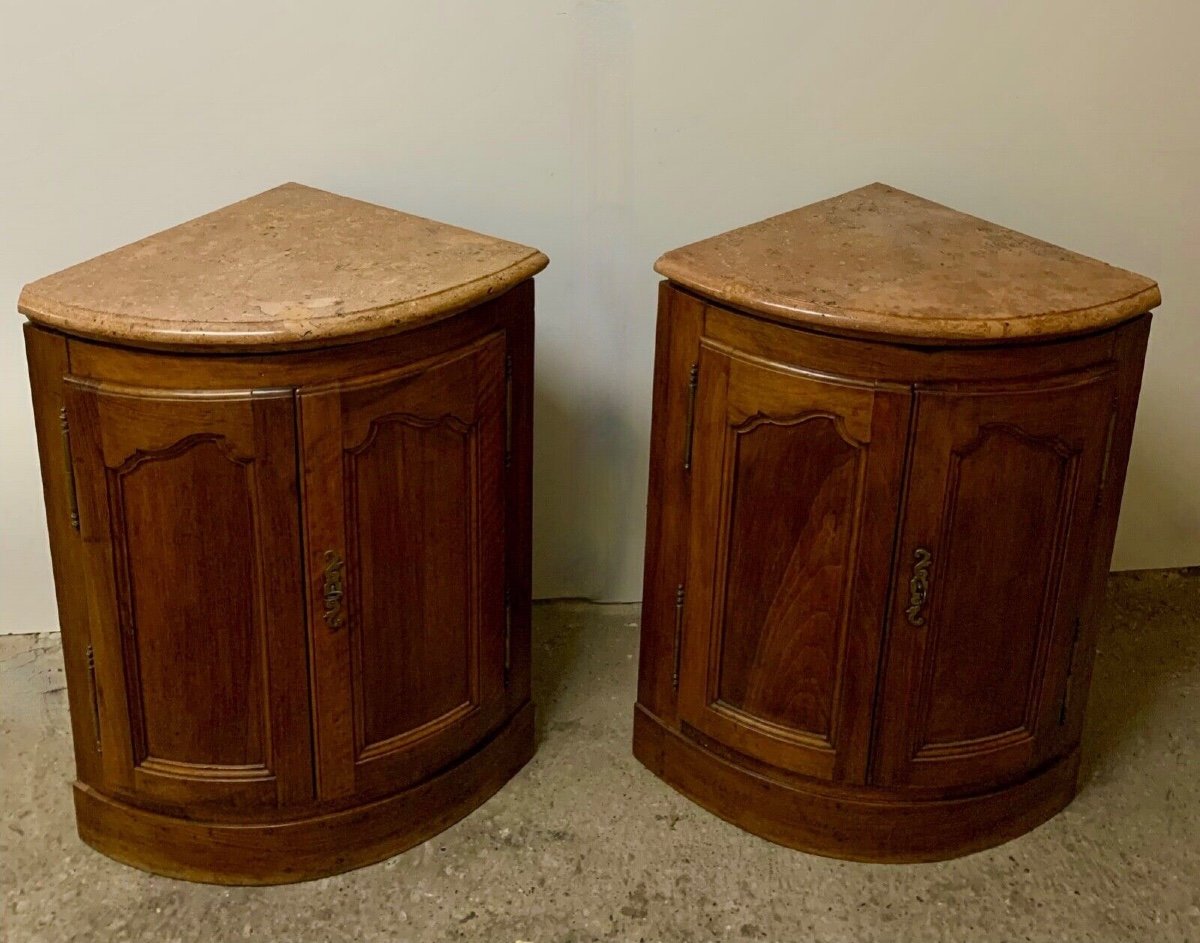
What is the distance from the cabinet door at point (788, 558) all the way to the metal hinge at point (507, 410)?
258mm

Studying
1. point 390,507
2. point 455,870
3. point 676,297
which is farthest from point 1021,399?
point 455,870

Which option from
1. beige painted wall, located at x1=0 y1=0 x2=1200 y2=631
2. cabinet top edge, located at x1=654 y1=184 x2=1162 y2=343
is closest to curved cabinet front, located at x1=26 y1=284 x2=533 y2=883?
cabinet top edge, located at x1=654 y1=184 x2=1162 y2=343

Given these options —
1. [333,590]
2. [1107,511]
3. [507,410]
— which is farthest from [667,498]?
[1107,511]

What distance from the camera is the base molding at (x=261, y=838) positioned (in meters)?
2.00

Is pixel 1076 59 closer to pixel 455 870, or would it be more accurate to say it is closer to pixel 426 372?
pixel 426 372

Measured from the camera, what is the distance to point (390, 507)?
6.26 feet

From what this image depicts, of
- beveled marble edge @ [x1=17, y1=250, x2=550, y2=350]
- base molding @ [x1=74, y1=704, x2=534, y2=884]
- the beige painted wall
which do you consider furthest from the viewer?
the beige painted wall

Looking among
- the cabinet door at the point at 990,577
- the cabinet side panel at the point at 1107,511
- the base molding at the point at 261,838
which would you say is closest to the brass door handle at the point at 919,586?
the cabinet door at the point at 990,577

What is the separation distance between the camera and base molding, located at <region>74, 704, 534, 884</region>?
78.7 inches

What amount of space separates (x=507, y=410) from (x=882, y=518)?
53 cm

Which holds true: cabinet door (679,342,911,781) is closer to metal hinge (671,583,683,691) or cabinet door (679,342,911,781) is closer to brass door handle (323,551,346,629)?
metal hinge (671,583,683,691)

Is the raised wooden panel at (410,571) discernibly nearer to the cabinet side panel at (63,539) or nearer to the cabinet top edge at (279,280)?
the cabinet top edge at (279,280)

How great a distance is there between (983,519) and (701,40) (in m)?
0.92

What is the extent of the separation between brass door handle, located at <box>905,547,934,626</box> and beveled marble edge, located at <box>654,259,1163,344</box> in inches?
11.8
